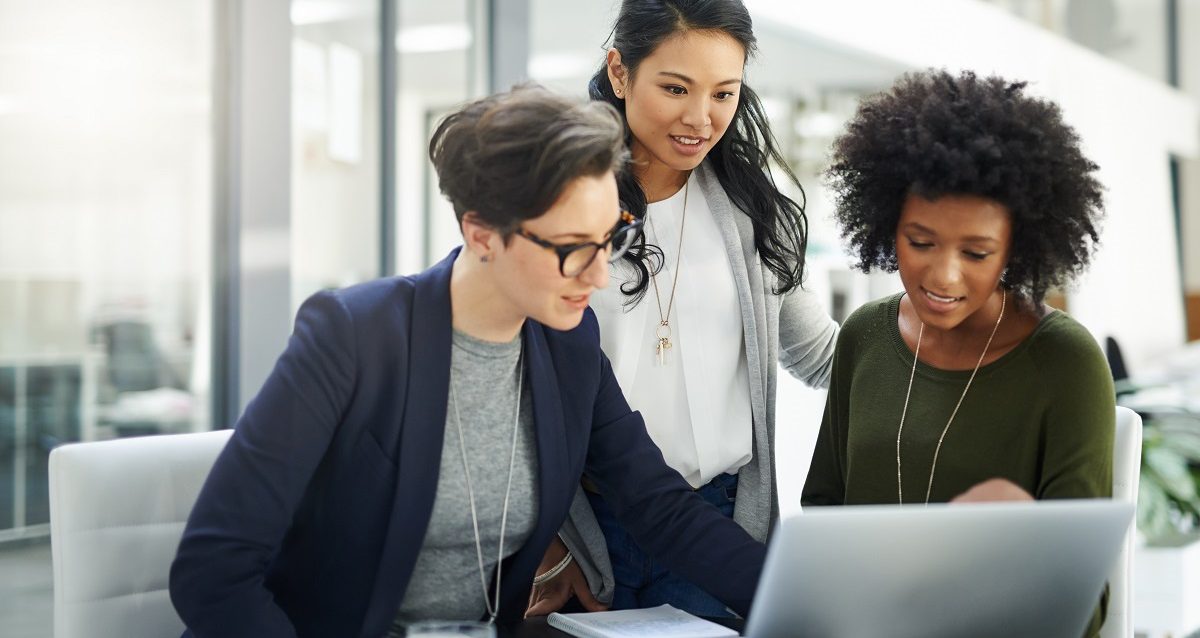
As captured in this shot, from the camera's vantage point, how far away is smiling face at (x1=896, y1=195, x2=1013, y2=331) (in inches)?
58.9

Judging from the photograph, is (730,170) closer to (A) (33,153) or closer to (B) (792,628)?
(B) (792,628)

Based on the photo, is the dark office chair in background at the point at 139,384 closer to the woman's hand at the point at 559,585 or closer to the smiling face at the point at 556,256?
the woman's hand at the point at 559,585

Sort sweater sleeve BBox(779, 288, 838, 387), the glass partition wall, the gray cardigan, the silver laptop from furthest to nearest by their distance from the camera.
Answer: the glass partition wall < sweater sleeve BBox(779, 288, 838, 387) < the gray cardigan < the silver laptop

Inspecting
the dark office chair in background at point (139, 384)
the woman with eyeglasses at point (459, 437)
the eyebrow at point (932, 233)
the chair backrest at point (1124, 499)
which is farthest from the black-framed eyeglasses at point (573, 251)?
the dark office chair in background at point (139, 384)

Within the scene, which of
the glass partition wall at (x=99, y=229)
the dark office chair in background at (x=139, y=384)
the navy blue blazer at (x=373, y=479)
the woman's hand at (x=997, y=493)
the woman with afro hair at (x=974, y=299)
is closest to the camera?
the woman's hand at (x=997, y=493)

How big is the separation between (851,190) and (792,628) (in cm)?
77

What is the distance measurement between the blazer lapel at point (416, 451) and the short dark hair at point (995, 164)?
0.64 m

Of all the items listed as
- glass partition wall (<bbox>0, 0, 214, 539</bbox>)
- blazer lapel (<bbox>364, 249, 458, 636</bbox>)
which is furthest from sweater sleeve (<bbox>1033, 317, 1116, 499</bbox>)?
glass partition wall (<bbox>0, 0, 214, 539</bbox>)

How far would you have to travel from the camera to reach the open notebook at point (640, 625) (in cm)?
146

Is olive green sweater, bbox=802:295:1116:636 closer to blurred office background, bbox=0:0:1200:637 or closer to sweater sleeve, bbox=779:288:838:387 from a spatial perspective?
sweater sleeve, bbox=779:288:838:387

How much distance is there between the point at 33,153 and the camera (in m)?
3.14

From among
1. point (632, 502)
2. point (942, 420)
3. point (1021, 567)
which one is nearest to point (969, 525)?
point (1021, 567)

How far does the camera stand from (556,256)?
142 cm

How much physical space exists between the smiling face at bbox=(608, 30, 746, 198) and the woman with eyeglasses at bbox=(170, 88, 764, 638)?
323 millimetres
